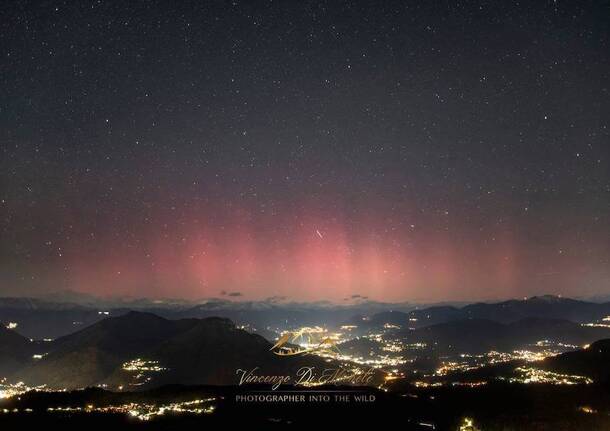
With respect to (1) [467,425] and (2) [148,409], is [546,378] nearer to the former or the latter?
(1) [467,425]

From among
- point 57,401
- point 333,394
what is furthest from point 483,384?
point 57,401

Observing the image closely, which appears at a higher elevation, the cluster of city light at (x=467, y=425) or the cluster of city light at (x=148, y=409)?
the cluster of city light at (x=148, y=409)

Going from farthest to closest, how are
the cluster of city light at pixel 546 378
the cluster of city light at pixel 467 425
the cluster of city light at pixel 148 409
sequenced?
the cluster of city light at pixel 546 378 < the cluster of city light at pixel 148 409 < the cluster of city light at pixel 467 425

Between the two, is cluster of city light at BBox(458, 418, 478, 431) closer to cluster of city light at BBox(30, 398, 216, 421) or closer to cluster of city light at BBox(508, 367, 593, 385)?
cluster of city light at BBox(508, 367, 593, 385)

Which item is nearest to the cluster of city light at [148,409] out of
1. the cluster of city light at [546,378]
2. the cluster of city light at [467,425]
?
the cluster of city light at [467,425]

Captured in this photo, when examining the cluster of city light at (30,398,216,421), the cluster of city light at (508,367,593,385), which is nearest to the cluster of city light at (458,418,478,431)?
the cluster of city light at (508,367,593,385)

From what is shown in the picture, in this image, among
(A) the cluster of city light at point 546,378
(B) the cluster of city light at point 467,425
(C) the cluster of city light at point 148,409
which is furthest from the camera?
(A) the cluster of city light at point 546,378

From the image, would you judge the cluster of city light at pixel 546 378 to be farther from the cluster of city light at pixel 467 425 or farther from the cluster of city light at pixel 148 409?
the cluster of city light at pixel 148 409

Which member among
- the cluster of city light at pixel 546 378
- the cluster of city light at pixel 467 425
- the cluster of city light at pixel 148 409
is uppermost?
the cluster of city light at pixel 148 409

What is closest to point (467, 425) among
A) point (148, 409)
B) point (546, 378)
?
point (546, 378)

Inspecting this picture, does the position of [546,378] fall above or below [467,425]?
below
